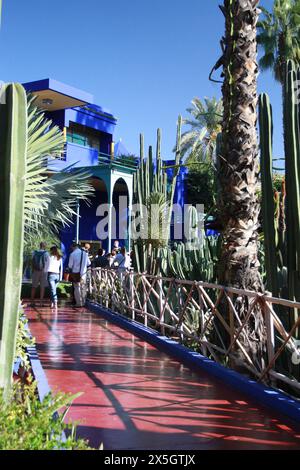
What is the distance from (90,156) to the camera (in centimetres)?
2398

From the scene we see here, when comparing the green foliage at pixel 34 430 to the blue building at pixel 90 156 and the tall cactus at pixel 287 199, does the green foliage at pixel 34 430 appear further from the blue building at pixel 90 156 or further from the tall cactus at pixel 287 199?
the blue building at pixel 90 156

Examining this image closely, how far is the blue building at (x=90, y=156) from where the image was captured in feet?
71.5

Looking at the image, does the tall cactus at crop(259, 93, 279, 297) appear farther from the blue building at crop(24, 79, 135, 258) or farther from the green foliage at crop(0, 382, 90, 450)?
the blue building at crop(24, 79, 135, 258)

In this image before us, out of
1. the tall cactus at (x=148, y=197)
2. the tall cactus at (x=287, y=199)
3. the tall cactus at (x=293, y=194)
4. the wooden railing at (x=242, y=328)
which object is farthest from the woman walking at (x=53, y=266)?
the tall cactus at (x=293, y=194)

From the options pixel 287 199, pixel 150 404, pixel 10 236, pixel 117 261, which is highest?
pixel 287 199

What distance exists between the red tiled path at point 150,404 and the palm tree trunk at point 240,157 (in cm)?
143

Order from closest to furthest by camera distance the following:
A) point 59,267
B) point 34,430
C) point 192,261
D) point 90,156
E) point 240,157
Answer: point 34,430 < point 240,157 < point 192,261 < point 59,267 < point 90,156

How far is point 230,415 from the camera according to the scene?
15.8ft

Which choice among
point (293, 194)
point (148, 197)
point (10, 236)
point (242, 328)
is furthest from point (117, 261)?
point (10, 236)

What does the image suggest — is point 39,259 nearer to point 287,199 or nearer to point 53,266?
point 53,266

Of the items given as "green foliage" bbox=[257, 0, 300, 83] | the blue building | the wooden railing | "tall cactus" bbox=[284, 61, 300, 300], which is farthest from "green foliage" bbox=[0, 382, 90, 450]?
"green foliage" bbox=[257, 0, 300, 83]

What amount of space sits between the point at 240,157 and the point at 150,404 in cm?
317

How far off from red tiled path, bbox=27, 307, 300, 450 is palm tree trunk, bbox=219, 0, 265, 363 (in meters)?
1.43
